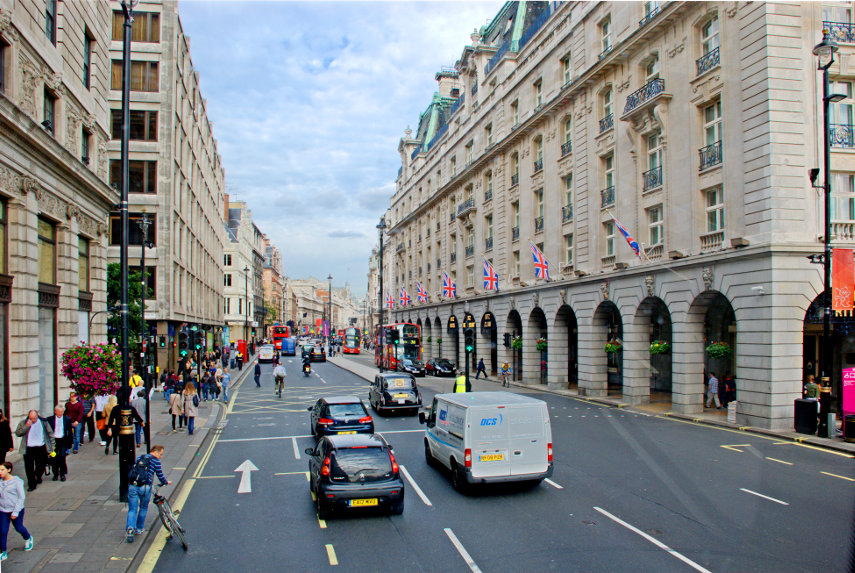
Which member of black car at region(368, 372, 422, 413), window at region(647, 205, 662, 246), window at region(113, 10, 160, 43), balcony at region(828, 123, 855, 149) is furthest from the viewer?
window at region(113, 10, 160, 43)

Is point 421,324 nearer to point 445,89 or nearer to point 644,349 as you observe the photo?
point 445,89

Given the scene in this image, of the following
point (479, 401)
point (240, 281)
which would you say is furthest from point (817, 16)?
point (240, 281)

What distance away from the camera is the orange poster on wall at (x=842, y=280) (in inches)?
784

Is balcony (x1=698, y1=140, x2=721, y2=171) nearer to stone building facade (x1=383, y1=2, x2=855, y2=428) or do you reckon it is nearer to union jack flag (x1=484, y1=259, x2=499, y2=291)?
stone building facade (x1=383, y1=2, x2=855, y2=428)

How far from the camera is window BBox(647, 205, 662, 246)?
2791cm

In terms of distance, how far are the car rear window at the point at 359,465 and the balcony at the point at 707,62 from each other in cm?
2112

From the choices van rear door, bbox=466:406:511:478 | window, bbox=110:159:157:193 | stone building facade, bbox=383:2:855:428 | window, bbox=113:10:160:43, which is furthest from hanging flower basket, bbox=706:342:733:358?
window, bbox=113:10:160:43

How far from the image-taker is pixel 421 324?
69.5 m

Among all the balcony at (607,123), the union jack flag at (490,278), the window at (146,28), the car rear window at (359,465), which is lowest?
the car rear window at (359,465)

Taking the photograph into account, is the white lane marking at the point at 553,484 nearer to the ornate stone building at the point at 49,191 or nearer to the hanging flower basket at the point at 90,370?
the hanging flower basket at the point at 90,370

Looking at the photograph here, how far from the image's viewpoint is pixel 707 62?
81.2 feet

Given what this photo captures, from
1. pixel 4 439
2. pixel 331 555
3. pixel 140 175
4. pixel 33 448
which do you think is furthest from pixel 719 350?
pixel 140 175

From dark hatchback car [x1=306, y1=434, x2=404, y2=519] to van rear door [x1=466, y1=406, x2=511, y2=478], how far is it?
1.87m

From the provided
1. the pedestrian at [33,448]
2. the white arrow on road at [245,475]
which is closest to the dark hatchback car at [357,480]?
the white arrow on road at [245,475]
